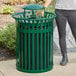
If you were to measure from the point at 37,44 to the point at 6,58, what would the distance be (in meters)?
1.08

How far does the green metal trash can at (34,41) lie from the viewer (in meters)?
6.46

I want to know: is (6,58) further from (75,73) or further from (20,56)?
(75,73)

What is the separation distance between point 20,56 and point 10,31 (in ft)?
3.95

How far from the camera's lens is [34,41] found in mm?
6527

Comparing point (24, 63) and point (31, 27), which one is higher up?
point (31, 27)

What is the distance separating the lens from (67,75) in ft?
21.5

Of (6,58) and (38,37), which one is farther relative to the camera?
(6,58)

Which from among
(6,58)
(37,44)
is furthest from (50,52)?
(6,58)

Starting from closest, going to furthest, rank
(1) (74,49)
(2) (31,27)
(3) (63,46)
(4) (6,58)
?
(2) (31,27), (3) (63,46), (4) (6,58), (1) (74,49)

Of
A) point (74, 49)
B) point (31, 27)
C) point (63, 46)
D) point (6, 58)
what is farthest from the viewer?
point (74, 49)

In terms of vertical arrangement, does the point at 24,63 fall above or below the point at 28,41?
below

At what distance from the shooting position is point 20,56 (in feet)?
22.0

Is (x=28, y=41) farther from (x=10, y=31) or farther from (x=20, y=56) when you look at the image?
(x=10, y=31)

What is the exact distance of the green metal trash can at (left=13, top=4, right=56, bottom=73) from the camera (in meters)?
6.46
